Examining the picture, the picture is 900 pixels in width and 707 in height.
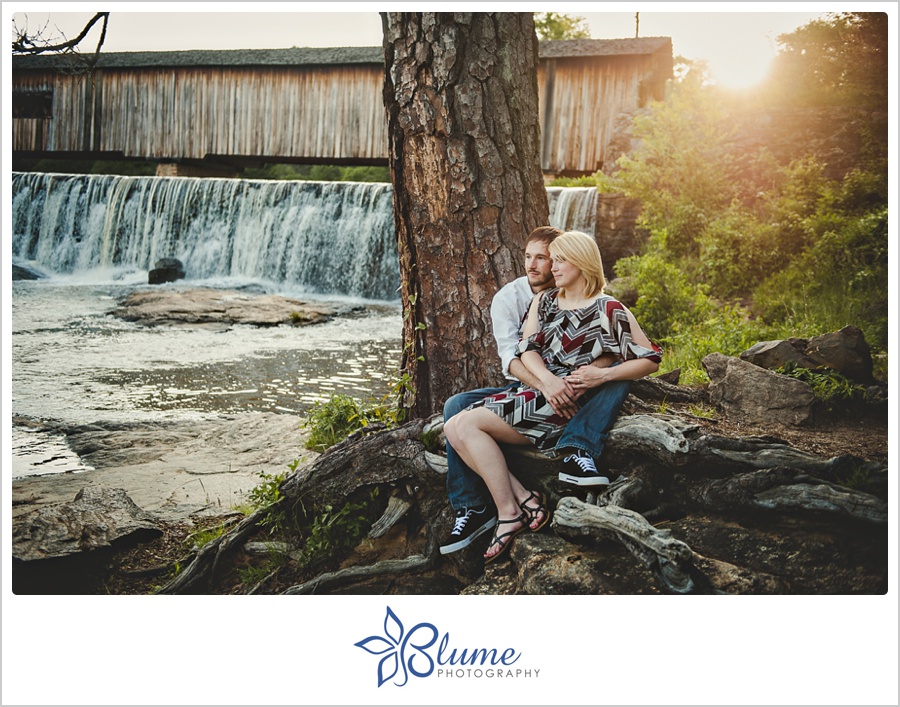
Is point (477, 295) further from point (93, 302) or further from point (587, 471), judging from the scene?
point (93, 302)

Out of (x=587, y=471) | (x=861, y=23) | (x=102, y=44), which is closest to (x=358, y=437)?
(x=587, y=471)

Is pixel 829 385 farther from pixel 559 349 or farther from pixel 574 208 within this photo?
pixel 574 208

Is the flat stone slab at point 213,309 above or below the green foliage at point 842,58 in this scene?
below

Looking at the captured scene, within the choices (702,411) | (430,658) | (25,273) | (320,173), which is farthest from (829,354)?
(320,173)

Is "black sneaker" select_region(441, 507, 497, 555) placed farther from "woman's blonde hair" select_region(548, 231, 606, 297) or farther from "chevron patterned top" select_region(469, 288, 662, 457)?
"woman's blonde hair" select_region(548, 231, 606, 297)

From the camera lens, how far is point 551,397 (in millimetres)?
2223

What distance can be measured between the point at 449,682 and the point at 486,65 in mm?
1965

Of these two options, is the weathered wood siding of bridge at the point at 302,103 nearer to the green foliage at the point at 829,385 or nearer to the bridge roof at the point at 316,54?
the bridge roof at the point at 316,54

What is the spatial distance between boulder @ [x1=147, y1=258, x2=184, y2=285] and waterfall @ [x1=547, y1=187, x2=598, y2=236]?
5906 millimetres

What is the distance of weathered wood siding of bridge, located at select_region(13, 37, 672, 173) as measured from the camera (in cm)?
990

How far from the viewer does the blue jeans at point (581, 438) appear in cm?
224

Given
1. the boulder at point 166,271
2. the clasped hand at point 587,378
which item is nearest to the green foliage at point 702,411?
the clasped hand at point 587,378

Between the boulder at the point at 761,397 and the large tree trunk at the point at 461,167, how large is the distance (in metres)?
0.87

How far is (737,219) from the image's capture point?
616cm
